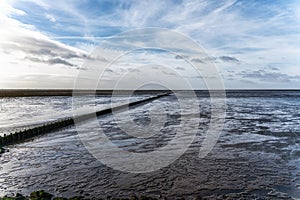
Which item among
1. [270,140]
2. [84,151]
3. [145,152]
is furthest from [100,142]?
[270,140]

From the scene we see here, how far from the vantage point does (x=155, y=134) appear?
2189 centimetres

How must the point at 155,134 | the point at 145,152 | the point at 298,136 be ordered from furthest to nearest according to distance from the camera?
1. the point at 155,134
2. the point at 298,136
3. the point at 145,152

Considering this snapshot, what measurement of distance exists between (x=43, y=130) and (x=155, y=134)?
33.3 ft

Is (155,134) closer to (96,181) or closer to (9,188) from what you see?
(96,181)

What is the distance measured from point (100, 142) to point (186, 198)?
1083 centimetres

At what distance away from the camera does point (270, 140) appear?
19016 mm

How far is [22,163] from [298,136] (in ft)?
64.8

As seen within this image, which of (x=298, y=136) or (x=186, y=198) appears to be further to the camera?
(x=298, y=136)

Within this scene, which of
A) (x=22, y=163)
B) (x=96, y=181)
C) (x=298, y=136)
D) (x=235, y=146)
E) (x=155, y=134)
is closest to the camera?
(x=96, y=181)

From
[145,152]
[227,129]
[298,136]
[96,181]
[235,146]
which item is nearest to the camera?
[96,181]

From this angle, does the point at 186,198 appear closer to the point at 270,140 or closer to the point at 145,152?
the point at 145,152

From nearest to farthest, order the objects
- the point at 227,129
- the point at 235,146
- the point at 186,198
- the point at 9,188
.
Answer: the point at 186,198 → the point at 9,188 → the point at 235,146 → the point at 227,129

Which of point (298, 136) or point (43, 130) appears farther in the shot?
point (43, 130)

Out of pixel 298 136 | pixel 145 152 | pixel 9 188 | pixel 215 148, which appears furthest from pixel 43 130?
pixel 298 136
